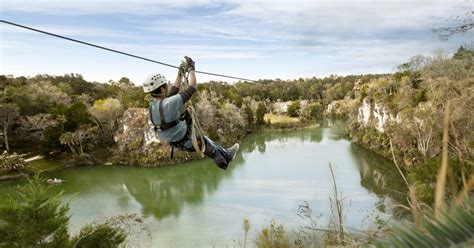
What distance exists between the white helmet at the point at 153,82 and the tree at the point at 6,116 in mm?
31598

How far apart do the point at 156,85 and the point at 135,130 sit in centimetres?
3122

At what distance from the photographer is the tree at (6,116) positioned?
30.5 metres

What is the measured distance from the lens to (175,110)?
4.00 m

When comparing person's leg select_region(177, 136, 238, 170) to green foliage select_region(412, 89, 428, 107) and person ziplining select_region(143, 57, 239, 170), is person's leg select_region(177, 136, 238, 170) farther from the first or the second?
green foliage select_region(412, 89, 428, 107)

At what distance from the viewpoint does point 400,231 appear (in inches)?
18.6

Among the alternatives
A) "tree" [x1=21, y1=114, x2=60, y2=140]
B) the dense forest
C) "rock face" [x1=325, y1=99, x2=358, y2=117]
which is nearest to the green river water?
the dense forest

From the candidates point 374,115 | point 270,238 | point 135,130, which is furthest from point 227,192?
point 374,115

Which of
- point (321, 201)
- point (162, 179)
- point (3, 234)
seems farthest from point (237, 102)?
point (3, 234)

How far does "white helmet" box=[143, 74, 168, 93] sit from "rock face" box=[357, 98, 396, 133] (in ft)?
109

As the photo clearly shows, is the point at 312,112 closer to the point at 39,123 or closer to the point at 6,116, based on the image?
the point at 39,123

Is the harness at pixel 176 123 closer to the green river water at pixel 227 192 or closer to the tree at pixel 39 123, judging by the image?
the green river water at pixel 227 192

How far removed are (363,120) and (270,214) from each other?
27.5 m

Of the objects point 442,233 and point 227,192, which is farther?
point 227,192

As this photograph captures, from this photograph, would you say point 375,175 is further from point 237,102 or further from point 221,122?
point 237,102
